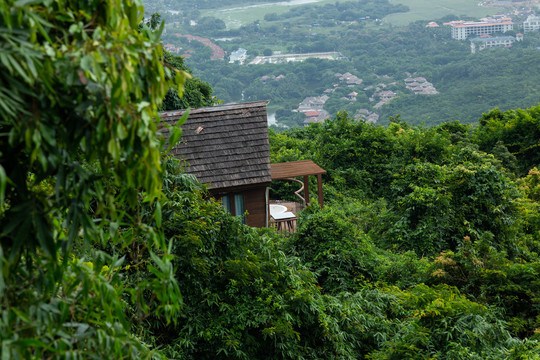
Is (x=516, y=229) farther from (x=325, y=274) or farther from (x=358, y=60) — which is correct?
(x=358, y=60)

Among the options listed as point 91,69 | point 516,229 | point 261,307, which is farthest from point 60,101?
point 516,229

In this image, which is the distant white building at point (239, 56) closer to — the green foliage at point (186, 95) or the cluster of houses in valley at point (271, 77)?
the cluster of houses in valley at point (271, 77)

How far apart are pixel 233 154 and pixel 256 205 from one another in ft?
4.29

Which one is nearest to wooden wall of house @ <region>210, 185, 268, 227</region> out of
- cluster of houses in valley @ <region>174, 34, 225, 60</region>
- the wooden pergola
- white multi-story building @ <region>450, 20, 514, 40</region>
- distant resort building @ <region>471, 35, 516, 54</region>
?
the wooden pergola

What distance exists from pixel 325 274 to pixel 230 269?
3.38m

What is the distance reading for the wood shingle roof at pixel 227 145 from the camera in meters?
10.7

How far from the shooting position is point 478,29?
73.7 metres

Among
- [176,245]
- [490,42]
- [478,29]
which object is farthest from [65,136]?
[478,29]

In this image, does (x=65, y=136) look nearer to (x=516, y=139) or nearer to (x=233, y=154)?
(x=233, y=154)

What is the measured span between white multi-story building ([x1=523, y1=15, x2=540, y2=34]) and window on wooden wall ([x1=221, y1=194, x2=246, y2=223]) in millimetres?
76864

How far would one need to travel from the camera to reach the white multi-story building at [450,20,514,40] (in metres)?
73.1

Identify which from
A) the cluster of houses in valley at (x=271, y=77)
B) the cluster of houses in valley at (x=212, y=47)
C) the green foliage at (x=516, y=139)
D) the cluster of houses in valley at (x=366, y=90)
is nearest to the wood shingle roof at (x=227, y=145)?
the green foliage at (x=516, y=139)

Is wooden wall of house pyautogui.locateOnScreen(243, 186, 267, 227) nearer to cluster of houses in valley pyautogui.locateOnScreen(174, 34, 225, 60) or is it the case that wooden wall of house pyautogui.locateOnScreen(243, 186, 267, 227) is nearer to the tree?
the tree

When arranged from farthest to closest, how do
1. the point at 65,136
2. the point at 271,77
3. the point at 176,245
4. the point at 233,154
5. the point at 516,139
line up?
the point at 271,77 → the point at 516,139 → the point at 233,154 → the point at 176,245 → the point at 65,136
